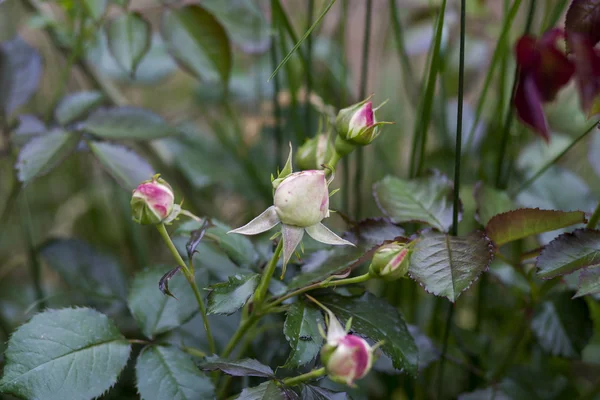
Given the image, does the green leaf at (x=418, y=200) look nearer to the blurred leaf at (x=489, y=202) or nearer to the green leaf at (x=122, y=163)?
the blurred leaf at (x=489, y=202)

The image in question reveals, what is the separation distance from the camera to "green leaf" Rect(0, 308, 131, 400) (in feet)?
1.00

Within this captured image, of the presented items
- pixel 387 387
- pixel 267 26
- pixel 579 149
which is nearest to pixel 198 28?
pixel 267 26

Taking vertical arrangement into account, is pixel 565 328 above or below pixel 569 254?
below

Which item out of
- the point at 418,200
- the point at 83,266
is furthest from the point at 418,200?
the point at 83,266

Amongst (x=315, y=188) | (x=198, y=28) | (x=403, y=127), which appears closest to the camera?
(x=315, y=188)

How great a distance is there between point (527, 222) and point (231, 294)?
18 centimetres

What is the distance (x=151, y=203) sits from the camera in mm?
294

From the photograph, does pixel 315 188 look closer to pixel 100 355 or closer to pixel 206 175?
pixel 100 355

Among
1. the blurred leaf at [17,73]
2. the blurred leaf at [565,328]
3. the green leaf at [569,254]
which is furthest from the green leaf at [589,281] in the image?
the blurred leaf at [17,73]

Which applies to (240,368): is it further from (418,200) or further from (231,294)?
(418,200)

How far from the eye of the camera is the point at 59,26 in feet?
1.89

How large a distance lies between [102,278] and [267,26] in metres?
0.32

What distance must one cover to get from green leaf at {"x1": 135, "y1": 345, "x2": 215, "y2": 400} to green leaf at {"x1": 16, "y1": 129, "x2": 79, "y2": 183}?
0.16 meters

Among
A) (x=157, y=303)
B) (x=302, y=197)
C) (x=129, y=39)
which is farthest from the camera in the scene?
(x=129, y=39)
